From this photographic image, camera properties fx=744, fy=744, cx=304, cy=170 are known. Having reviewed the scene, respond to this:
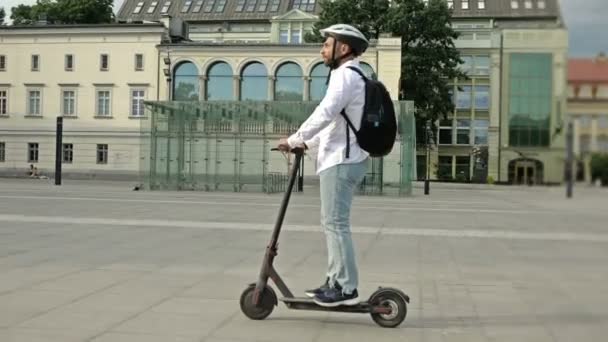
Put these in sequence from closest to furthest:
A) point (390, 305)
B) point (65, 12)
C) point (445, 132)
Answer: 1. point (390, 305)
2. point (65, 12)
3. point (445, 132)

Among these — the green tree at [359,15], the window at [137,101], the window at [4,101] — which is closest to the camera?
the green tree at [359,15]

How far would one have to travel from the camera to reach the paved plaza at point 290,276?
5.10 meters

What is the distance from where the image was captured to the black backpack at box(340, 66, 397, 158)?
5027 mm

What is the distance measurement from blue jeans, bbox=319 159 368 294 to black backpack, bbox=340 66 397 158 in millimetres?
143

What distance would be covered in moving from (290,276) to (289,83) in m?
47.2

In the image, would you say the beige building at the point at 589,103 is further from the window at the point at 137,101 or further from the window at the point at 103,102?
the window at the point at 103,102

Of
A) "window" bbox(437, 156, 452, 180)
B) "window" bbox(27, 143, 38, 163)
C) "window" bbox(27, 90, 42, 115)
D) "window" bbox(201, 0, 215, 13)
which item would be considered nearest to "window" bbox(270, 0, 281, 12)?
"window" bbox(201, 0, 215, 13)

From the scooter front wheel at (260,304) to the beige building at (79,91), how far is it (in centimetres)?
5179

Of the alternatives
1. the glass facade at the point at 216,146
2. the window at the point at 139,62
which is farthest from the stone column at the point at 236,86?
the glass facade at the point at 216,146

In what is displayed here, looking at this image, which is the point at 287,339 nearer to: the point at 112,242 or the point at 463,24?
the point at 112,242

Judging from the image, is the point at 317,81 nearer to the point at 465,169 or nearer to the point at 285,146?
the point at 465,169

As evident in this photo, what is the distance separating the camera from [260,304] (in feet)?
17.5

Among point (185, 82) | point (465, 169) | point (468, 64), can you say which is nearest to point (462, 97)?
point (185, 82)

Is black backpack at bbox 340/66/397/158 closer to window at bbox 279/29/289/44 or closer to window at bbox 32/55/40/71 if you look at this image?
window at bbox 32/55/40/71
